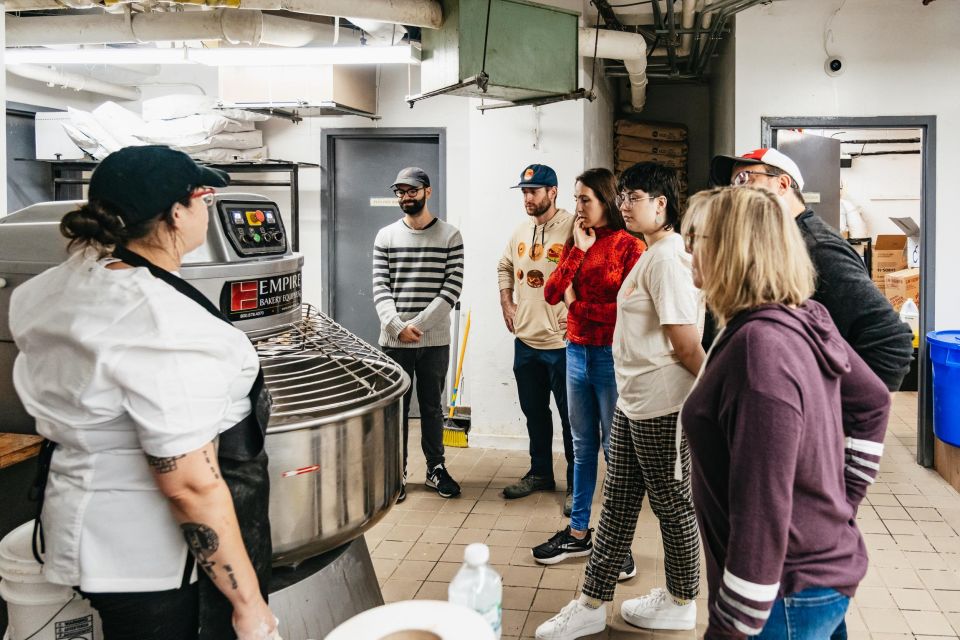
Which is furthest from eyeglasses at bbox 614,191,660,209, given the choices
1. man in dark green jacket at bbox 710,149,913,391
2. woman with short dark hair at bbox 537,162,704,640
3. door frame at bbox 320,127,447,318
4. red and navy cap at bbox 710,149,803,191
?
door frame at bbox 320,127,447,318

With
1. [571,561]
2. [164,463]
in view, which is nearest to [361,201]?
[571,561]

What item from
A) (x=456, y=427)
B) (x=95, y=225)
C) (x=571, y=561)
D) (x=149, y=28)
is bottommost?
(x=571, y=561)

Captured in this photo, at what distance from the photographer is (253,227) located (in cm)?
208

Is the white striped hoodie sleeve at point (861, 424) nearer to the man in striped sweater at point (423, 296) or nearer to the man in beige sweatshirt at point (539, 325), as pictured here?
the man in beige sweatshirt at point (539, 325)

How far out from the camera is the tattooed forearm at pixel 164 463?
1.38 m

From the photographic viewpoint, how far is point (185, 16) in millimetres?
4520

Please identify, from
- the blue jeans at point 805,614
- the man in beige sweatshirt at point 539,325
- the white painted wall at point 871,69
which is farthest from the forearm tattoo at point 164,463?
the white painted wall at point 871,69

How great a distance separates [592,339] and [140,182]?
7.09ft

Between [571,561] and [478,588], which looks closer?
[478,588]

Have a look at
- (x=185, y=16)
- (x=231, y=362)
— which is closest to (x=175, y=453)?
(x=231, y=362)

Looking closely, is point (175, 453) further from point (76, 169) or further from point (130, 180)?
point (76, 169)

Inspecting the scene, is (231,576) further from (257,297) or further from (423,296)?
(423,296)

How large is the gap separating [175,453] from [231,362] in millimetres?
176

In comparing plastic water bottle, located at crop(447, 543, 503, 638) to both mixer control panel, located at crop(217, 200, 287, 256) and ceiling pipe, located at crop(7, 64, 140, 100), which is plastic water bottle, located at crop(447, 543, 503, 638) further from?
ceiling pipe, located at crop(7, 64, 140, 100)
